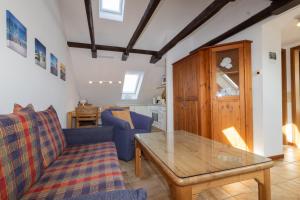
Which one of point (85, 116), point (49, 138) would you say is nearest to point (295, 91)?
point (49, 138)

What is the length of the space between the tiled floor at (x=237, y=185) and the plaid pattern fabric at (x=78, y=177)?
0.59m

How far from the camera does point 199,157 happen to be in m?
1.12

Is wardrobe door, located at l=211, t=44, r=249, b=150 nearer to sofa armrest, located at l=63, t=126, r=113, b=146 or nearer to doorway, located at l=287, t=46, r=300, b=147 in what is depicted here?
doorway, located at l=287, t=46, r=300, b=147

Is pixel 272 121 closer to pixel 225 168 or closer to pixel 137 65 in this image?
pixel 225 168

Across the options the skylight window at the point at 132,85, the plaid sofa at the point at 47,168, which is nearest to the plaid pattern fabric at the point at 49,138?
the plaid sofa at the point at 47,168

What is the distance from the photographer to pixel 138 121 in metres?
3.13

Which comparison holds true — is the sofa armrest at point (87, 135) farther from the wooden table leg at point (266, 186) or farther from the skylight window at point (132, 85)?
the skylight window at point (132, 85)

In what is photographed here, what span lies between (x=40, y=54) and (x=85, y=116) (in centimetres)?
209

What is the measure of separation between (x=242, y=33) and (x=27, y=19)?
301cm

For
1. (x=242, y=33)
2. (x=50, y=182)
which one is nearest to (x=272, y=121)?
(x=242, y=33)

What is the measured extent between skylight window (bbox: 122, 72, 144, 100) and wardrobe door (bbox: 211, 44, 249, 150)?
312cm

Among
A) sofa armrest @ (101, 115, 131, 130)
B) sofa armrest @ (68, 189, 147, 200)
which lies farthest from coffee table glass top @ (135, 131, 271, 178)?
sofa armrest @ (101, 115, 131, 130)

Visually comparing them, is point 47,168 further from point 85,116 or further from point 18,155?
point 85,116

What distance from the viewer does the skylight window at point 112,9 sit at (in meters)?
3.16
